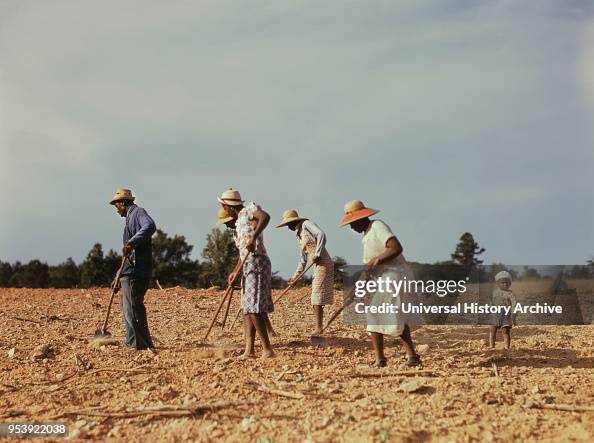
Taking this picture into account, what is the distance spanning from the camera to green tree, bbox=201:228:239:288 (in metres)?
29.8

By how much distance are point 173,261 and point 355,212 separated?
27610 millimetres

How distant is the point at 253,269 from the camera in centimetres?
779

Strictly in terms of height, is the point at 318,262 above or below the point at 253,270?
above

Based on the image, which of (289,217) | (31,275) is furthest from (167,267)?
(289,217)

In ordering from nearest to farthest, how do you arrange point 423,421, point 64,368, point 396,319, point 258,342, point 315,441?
point 315,441 < point 423,421 < point 396,319 < point 64,368 < point 258,342

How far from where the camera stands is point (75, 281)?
3744cm

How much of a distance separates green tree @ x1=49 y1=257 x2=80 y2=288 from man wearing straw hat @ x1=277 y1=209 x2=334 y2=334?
29.4 meters

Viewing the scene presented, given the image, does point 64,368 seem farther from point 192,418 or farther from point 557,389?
point 557,389

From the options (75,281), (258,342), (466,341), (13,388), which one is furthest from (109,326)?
(75,281)

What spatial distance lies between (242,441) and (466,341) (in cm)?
614

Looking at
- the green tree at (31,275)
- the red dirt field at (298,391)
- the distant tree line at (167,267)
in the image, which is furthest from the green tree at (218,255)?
the red dirt field at (298,391)

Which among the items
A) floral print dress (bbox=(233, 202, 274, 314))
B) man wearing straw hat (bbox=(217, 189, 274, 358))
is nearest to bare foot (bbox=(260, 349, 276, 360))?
man wearing straw hat (bbox=(217, 189, 274, 358))

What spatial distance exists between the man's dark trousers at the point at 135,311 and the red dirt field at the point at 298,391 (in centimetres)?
22

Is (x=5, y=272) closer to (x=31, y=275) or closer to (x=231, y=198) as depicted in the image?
(x=31, y=275)
